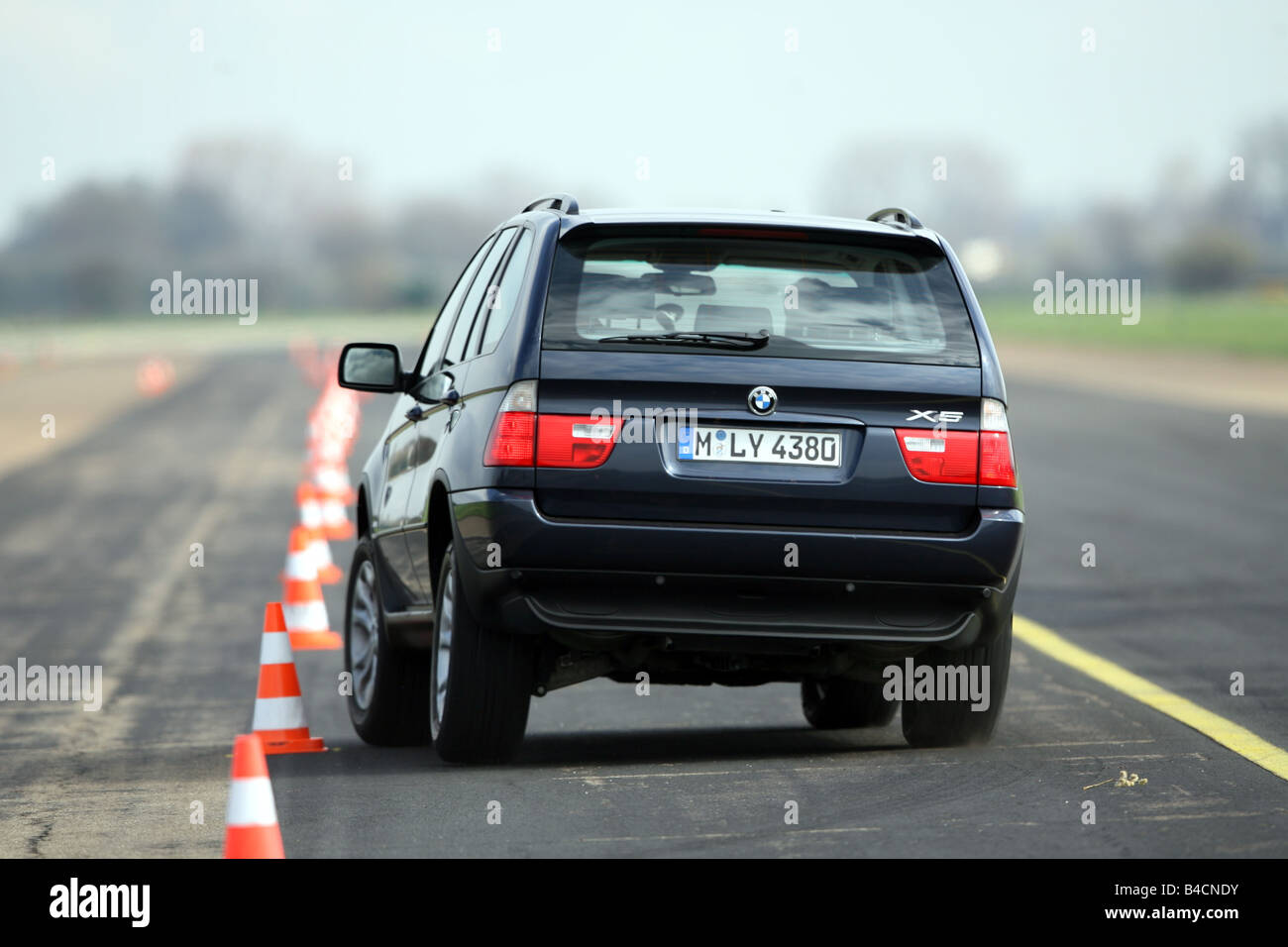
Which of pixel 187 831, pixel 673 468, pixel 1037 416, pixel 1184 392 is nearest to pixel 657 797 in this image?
pixel 673 468

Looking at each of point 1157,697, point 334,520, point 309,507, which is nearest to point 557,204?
point 1157,697

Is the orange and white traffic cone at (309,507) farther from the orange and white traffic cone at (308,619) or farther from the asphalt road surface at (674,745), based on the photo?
the orange and white traffic cone at (308,619)

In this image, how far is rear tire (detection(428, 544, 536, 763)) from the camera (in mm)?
6812

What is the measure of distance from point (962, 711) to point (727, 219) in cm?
195

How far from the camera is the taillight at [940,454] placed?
6.50 m

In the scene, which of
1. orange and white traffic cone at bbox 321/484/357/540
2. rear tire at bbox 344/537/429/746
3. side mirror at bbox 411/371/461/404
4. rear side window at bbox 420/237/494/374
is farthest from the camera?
orange and white traffic cone at bbox 321/484/357/540

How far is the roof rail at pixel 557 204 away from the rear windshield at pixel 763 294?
297 millimetres

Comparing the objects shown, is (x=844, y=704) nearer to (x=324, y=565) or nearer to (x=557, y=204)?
(x=557, y=204)

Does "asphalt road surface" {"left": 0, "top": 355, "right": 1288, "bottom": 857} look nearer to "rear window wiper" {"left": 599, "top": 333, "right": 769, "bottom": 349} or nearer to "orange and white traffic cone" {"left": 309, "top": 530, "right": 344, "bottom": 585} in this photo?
"orange and white traffic cone" {"left": 309, "top": 530, "right": 344, "bottom": 585}

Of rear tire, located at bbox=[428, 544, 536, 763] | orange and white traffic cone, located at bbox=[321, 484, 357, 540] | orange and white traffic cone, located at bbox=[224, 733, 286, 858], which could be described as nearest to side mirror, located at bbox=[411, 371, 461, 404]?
rear tire, located at bbox=[428, 544, 536, 763]

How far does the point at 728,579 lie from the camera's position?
6.47 meters

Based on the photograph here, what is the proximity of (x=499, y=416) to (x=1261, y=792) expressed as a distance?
268 cm

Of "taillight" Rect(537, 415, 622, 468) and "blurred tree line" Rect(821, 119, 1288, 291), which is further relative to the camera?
"blurred tree line" Rect(821, 119, 1288, 291)
